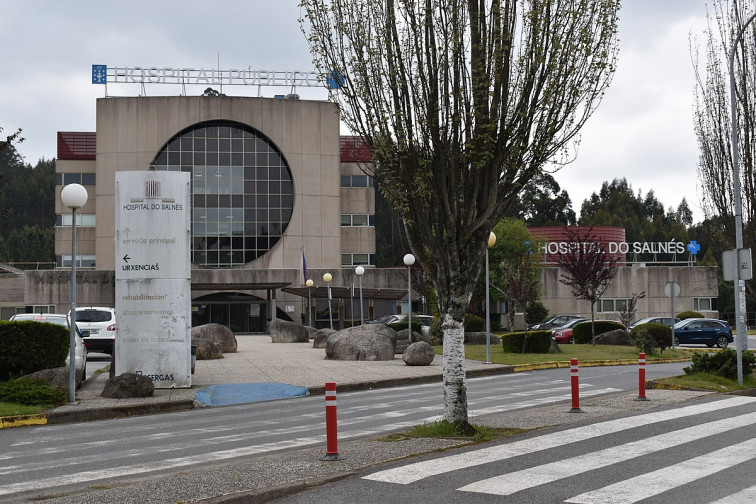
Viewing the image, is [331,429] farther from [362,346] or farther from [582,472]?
[362,346]

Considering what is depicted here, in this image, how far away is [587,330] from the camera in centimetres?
3916

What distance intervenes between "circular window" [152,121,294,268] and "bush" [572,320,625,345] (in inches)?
1291

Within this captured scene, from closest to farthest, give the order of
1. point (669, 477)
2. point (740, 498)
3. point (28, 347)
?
1. point (740, 498)
2. point (669, 477)
3. point (28, 347)

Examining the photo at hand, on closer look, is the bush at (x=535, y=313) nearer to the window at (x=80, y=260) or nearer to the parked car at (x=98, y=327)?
the window at (x=80, y=260)

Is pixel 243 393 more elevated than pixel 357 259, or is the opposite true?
pixel 357 259

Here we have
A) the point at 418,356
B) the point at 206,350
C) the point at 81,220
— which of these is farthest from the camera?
the point at 81,220

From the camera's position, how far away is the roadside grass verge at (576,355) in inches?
1133

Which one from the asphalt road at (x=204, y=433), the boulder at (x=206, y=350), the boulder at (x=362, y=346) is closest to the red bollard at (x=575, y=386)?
the asphalt road at (x=204, y=433)

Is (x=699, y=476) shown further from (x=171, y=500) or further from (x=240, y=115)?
(x=240, y=115)

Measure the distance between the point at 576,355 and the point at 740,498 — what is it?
23372 mm

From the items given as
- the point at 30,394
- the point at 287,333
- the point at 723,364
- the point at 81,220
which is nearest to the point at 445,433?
the point at 30,394

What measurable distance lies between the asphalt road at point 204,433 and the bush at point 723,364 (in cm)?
159

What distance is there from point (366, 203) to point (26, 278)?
26.8 meters

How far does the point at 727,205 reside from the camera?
23875 mm
